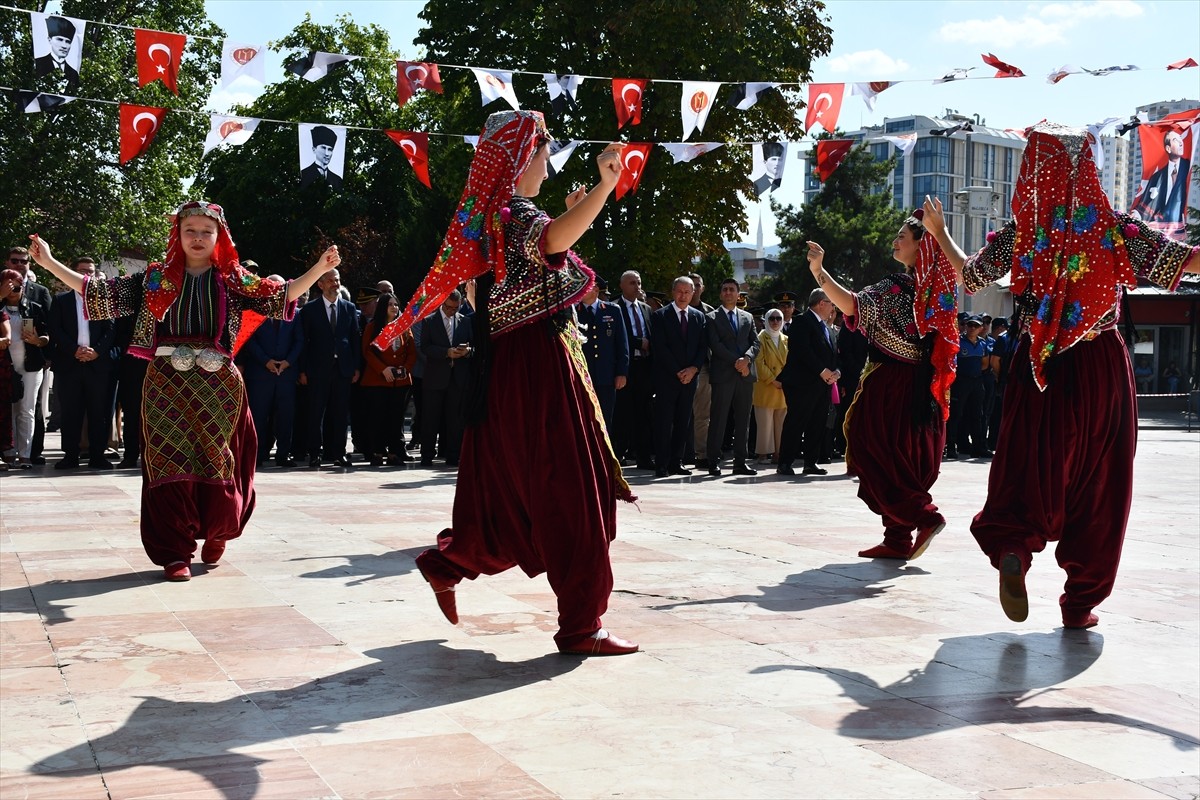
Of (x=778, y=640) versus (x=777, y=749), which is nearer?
(x=777, y=749)

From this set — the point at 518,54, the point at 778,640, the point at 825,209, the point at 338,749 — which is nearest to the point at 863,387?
the point at 778,640

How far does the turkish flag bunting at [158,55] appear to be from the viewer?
12.3m

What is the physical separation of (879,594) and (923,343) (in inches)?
75.1

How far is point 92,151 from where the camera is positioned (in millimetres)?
31203

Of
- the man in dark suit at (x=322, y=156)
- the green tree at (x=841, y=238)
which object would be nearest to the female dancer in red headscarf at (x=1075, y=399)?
the man in dark suit at (x=322, y=156)

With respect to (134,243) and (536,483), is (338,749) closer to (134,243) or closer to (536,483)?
(536,483)

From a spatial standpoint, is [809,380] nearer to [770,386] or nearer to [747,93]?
[770,386]

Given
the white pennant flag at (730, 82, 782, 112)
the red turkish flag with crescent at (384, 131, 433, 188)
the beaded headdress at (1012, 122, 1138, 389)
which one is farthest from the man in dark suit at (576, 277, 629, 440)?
the beaded headdress at (1012, 122, 1138, 389)

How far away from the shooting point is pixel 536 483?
5.16m

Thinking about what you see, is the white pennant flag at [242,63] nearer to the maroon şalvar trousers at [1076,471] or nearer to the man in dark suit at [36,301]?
the man in dark suit at [36,301]

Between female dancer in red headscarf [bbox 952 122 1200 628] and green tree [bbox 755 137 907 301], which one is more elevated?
green tree [bbox 755 137 907 301]

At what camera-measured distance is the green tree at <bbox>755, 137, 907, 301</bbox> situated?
2201 inches

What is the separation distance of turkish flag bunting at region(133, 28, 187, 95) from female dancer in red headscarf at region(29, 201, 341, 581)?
5709 millimetres

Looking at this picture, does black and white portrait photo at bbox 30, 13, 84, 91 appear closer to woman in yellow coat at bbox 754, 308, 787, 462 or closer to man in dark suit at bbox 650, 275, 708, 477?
man in dark suit at bbox 650, 275, 708, 477
